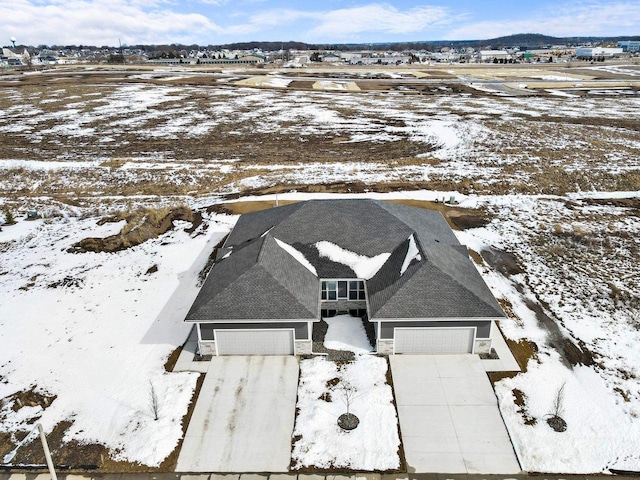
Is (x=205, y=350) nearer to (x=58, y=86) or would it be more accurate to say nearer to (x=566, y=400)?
(x=566, y=400)

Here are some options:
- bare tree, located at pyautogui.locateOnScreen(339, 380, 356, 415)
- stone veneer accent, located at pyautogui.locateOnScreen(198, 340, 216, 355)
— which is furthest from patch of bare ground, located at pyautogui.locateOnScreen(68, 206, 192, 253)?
bare tree, located at pyautogui.locateOnScreen(339, 380, 356, 415)

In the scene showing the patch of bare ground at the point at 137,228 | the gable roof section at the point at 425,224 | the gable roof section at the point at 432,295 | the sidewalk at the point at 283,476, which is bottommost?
the sidewalk at the point at 283,476

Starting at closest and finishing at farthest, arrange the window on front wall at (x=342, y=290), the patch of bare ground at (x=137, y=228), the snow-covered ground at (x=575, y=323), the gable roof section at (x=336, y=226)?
the snow-covered ground at (x=575, y=323)
the window on front wall at (x=342, y=290)
the gable roof section at (x=336, y=226)
the patch of bare ground at (x=137, y=228)

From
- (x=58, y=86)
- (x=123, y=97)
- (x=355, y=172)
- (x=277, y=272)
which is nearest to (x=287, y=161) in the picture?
(x=355, y=172)

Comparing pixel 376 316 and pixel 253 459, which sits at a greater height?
pixel 376 316

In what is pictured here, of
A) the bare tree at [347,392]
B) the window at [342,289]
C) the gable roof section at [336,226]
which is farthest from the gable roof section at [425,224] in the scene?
the bare tree at [347,392]

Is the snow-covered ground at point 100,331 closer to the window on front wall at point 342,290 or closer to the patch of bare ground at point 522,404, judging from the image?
the window on front wall at point 342,290

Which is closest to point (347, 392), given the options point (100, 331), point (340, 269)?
point (340, 269)
